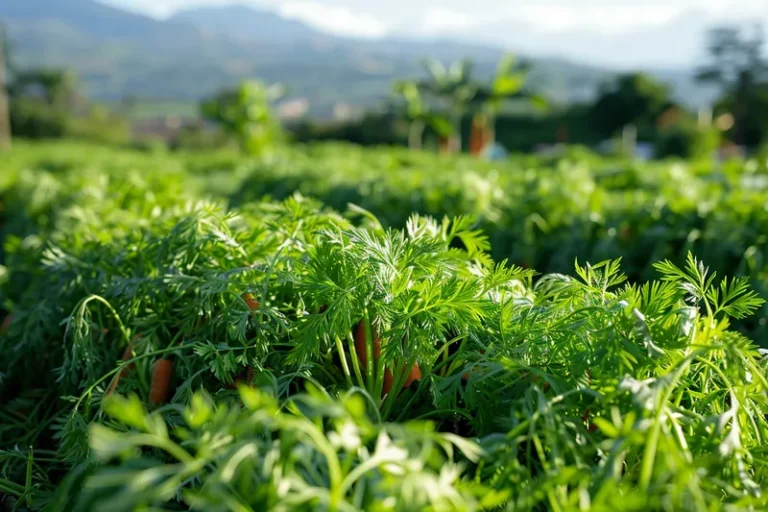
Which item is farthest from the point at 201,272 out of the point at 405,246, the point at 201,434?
the point at 201,434

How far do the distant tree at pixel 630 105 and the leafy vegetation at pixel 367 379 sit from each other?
175 feet

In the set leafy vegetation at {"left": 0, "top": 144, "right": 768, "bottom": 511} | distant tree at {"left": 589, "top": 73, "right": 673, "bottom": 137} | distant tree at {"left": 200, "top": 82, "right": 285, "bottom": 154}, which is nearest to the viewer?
leafy vegetation at {"left": 0, "top": 144, "right": 768, "bottom": 511}

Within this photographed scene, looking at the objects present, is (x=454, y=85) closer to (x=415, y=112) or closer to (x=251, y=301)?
(x=415, y=112)

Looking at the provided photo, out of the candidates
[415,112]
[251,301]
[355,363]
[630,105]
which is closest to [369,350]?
[355,363]

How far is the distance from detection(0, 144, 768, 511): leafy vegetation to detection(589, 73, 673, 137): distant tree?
53194mm

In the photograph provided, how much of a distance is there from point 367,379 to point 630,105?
55024 mm

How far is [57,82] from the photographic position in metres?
73.8

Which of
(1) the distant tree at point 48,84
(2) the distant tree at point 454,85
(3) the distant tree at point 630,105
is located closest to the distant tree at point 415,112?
(2) the distant tree at point 454,85

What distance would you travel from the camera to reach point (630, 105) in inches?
2062

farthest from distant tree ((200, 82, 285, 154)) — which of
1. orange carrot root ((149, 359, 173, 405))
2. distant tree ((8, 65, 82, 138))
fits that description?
distant tree ((8, 65, 82, 138))

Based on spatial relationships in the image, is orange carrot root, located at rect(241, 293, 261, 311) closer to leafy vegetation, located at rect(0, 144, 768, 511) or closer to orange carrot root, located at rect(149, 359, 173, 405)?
leafy vegetation, located at rect(0, 144, 768, 511)

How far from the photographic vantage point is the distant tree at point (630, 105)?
52.5 meters

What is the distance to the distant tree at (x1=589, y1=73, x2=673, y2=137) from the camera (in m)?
52.5

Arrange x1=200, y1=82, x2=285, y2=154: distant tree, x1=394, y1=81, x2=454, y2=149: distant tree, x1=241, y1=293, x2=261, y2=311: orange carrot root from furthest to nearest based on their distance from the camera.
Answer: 1. x1=394, y1=81, x2=454, y2=149: distant tree
2. x1=200, y1=82, x2=285, y2=154: distant tree
3. x1=241, y1=293, x2=261, y2=311: orange carrot root
